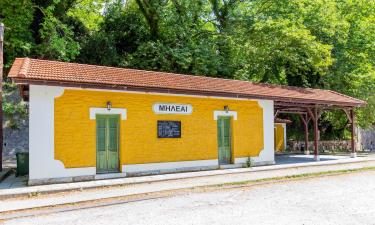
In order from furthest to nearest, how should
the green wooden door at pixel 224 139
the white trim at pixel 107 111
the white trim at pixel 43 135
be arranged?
the green wooden door at pixel 224 139, the white trim at pixel 107 111, the white trim at pixel 43 135

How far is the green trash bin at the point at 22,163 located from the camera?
13.7 metres

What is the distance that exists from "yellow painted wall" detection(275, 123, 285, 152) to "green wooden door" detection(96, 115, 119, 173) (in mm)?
16969

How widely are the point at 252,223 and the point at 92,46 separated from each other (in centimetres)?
2230

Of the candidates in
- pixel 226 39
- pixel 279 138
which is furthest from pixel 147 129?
pixel 279 138

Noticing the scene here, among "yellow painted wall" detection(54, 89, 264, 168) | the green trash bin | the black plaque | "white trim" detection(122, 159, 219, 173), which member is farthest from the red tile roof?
the green trash bin

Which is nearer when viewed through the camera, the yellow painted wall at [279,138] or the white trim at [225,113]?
the white trim at [225,113]

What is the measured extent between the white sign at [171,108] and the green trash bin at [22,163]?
479 cm

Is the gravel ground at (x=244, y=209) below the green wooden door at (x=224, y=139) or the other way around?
below

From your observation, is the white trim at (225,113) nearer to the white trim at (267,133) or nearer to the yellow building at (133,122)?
the yellow building at (133,122)

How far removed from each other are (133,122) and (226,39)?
15.8 metres

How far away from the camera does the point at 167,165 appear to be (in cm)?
1443

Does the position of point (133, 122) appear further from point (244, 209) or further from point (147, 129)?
point (244, 209)

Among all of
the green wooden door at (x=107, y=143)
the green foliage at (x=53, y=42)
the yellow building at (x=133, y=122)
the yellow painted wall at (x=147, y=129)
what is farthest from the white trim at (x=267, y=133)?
the green foliage at (x=53, y=42)

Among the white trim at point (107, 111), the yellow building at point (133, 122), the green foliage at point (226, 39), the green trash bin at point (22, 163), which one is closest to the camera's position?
the yellow building at point (133, 122)
